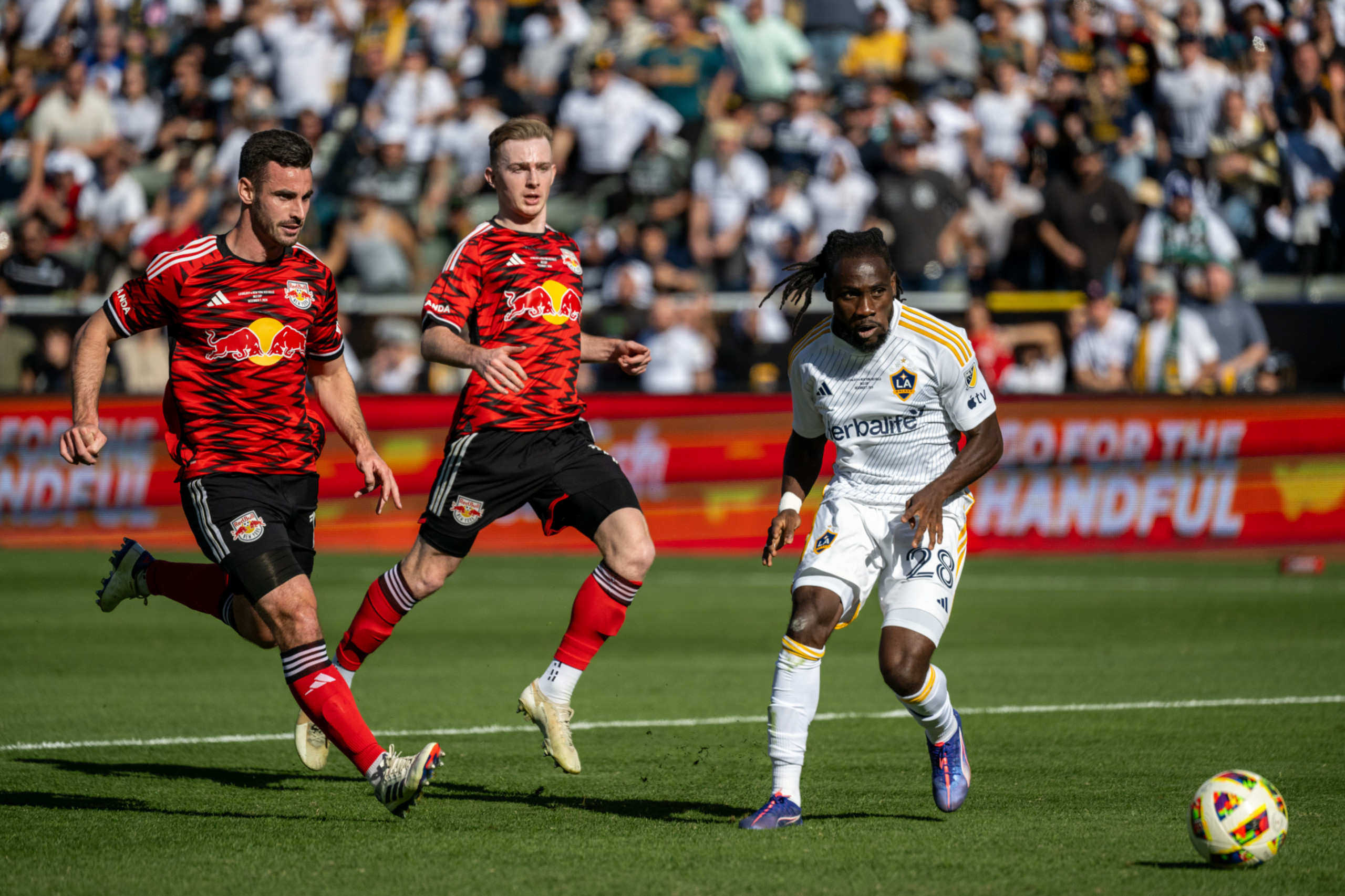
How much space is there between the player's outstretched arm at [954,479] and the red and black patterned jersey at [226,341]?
2415 mm

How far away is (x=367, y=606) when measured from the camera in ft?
24.1

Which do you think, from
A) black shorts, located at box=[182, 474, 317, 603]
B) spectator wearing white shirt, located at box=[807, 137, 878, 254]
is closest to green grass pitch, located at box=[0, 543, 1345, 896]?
black shorts, located at box=[182, 474, 317, 603]

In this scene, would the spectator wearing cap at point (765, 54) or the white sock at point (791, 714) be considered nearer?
the white sock at point (791, 714)

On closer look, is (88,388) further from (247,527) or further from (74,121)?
(74,121)

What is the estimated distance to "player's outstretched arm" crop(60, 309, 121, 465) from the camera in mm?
6152

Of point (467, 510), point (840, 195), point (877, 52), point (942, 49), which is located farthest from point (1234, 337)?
point (467, 510)

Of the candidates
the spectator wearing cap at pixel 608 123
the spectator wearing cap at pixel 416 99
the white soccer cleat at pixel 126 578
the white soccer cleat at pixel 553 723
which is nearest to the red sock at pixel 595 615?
the white soccer cleat at pixel 553 723

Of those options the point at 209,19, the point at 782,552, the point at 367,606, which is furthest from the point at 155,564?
the point at 209,19

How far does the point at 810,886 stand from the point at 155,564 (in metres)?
3.75

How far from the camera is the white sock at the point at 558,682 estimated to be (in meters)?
7.03

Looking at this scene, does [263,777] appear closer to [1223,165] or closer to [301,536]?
[301,536]

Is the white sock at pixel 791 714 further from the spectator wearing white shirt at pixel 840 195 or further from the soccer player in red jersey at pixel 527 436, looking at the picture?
the spectator wearing white shirt at pixel 840 195

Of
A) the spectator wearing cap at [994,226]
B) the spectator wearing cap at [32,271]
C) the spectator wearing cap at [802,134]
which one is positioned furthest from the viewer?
the spectator wearing cap at [802,134]

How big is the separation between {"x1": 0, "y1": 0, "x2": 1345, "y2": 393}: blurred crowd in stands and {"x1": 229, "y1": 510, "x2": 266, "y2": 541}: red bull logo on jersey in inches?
436
